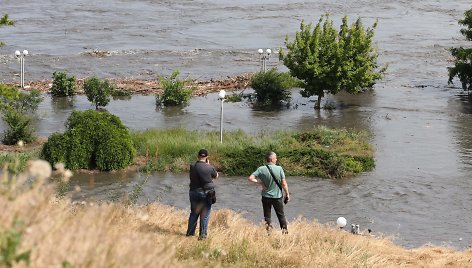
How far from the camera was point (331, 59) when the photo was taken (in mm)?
33969

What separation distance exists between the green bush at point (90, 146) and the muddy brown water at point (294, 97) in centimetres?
56

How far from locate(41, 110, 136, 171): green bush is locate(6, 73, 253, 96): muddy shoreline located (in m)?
13.9

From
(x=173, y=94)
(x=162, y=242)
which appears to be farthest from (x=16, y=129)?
(x=162, y=242)

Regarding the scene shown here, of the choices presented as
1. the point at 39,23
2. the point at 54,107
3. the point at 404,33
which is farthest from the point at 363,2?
the point at 54,107

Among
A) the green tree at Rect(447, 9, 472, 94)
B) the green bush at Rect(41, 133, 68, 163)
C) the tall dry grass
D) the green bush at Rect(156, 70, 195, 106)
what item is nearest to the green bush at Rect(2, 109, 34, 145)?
the green bush at Rect(41, 133, 68, 163)

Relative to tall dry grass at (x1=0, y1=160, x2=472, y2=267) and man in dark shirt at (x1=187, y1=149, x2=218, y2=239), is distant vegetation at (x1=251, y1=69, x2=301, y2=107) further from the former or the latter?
man in dark shirt at (x1=187, y1=149, x2=218, y2=239)

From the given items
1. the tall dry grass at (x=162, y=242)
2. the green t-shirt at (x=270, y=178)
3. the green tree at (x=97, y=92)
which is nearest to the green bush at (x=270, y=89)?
the green tree at (x=97, y=92)

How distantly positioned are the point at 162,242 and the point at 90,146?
48.9 ft

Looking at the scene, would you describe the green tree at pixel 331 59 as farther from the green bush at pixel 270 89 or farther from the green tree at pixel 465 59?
the green tree at pixel 465 59

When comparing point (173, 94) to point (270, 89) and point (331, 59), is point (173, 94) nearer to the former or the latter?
point (270, 89)

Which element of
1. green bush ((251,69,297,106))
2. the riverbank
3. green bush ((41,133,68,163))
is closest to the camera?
green bush ((41,133,68,163))

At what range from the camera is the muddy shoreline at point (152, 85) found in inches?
1516

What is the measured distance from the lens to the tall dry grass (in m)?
5.35

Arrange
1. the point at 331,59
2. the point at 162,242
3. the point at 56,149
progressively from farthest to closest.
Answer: the point at 331,59, the point at 56,149, the point at 162,242
